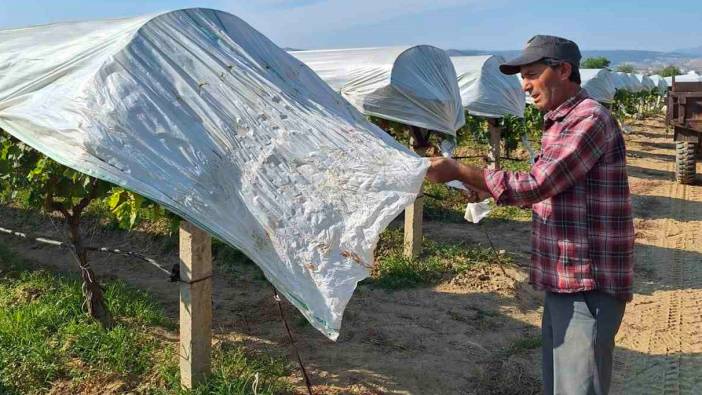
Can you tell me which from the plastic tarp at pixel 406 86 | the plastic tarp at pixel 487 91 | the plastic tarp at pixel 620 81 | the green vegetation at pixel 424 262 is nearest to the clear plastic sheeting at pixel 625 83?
the plastic tarp at pixel 620 81

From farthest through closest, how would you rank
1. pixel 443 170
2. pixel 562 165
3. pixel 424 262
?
pixel 424 262 < pixel 443 170 < pixel 562 165

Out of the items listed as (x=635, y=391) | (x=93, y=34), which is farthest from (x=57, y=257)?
(x=635, y=391)

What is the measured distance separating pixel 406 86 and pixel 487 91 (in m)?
3.14

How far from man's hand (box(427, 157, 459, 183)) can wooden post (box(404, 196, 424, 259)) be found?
402cm

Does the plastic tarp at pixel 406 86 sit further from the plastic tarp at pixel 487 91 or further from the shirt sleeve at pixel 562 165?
the shirt sleeve at pixel 562 165

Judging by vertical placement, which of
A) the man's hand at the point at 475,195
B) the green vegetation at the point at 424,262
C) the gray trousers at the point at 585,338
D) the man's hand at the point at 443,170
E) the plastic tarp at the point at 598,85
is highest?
the plastic tarp at the point at 598,85

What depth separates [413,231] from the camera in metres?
6.56

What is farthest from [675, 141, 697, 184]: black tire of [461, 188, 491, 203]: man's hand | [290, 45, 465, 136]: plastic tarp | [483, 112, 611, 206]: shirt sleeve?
[483, 112, 611, 206]: shirt sleeve

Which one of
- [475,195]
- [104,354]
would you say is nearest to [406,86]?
[104,354]

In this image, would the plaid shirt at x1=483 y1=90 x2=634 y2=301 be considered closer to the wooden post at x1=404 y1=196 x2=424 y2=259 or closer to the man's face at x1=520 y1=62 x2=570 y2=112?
the man's face at x1=520 y1=62 x2=570 y2=112

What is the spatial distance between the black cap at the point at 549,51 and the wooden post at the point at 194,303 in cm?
180

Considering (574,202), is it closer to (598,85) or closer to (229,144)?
(229,144)

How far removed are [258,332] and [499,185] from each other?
286 centimetres

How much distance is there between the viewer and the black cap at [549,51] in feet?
7.53
